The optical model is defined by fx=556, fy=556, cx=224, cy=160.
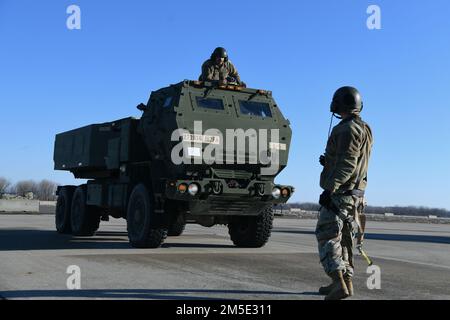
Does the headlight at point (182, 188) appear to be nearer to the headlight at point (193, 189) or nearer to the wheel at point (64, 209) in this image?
the headlight at point (193, 189)

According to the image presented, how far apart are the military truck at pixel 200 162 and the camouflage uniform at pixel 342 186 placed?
4.25 metres

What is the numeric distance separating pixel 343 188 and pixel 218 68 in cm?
629

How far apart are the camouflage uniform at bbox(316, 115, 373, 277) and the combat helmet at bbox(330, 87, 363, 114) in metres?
0.09

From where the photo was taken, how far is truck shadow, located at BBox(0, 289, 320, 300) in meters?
5.21

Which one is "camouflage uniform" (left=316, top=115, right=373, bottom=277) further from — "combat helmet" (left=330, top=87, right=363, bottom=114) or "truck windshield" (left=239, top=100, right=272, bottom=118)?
"truck windshield" (left=239, top=100, right=272, bottom=118)

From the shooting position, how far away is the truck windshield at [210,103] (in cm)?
996

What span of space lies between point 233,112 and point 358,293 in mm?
5120

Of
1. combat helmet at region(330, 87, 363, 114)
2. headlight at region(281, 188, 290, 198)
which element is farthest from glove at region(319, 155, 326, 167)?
headlight at region(281, 188, 290, 198)

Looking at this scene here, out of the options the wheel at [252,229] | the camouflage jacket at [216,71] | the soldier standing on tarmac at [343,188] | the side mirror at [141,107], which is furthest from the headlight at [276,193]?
the soldier standing on tarmac at [343,188]

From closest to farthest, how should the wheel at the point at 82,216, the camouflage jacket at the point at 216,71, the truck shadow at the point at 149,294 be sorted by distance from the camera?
the truck shadow at the point at 149,294 → the camouflage jacket at the point at 216,71 → the wheel at the point at 82,216

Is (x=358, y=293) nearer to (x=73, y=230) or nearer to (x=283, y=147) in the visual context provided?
(x=283, y=147)

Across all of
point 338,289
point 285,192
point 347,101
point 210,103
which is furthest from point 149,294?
point 210,103

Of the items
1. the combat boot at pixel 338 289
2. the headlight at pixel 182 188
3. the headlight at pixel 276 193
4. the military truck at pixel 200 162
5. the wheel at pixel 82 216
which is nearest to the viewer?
the combat boot at pixel 338 289
